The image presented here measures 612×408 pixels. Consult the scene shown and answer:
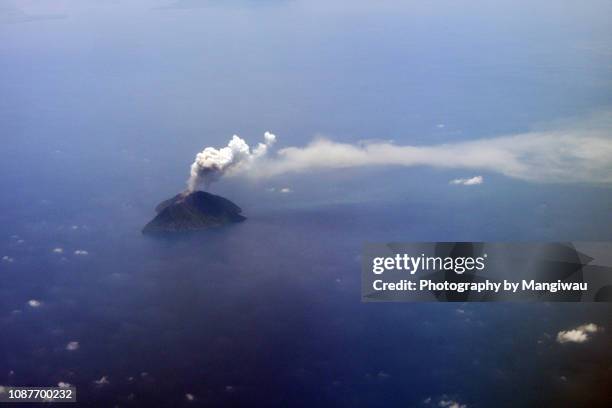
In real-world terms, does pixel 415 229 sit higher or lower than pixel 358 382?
higher

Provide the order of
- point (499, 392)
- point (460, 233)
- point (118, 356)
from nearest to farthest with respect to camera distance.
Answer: point (499, 392), point (118, 356), point (460, 233)

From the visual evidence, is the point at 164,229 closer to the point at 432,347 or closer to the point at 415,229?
the point at 415,229

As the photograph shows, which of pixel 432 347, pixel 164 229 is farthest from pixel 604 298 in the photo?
pixel 164 229

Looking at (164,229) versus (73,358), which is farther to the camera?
(164,229)

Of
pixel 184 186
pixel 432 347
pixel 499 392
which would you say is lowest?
pixel 499 392

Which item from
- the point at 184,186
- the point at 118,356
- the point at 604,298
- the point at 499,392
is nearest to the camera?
the point at 604,298

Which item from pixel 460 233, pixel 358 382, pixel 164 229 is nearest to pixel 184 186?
pixel 164 229

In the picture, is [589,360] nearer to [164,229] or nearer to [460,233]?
[460,233]
